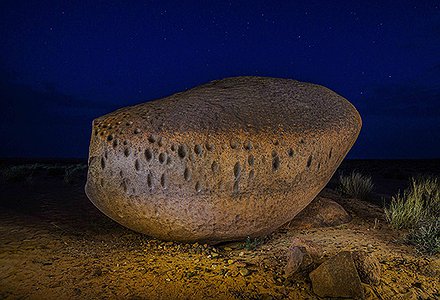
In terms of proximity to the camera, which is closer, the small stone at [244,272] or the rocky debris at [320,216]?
the small stone at [244,272]

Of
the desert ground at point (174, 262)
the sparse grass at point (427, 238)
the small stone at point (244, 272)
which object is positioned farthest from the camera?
the sparse grass at point (427, 238)

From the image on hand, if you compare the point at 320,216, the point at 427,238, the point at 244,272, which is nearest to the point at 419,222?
→ the point at 427,238

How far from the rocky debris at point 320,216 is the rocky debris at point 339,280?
230 centimetres

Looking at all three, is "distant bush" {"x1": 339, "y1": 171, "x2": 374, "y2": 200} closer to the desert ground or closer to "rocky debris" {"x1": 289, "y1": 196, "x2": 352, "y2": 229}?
the desert ground

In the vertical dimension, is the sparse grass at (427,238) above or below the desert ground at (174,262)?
above

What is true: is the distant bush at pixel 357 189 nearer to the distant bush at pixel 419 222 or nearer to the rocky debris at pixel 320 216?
the distant bush at pixel 419 222

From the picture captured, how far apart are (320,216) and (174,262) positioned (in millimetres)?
2970

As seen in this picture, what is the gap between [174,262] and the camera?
4.23m

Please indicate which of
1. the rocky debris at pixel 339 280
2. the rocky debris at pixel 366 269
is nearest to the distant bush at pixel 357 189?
the rocky debris at pixel 366 269

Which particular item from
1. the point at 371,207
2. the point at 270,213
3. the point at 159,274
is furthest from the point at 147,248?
the point at 371,207

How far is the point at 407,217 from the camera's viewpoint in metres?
5.64

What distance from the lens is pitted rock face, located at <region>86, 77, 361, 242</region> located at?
15.1ft

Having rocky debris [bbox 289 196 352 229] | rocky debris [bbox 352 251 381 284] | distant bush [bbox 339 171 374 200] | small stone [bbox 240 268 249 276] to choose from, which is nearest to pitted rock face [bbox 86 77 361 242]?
rocky debris [bbox 289 196 352 229]

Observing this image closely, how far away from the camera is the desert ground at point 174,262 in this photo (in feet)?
11.5
